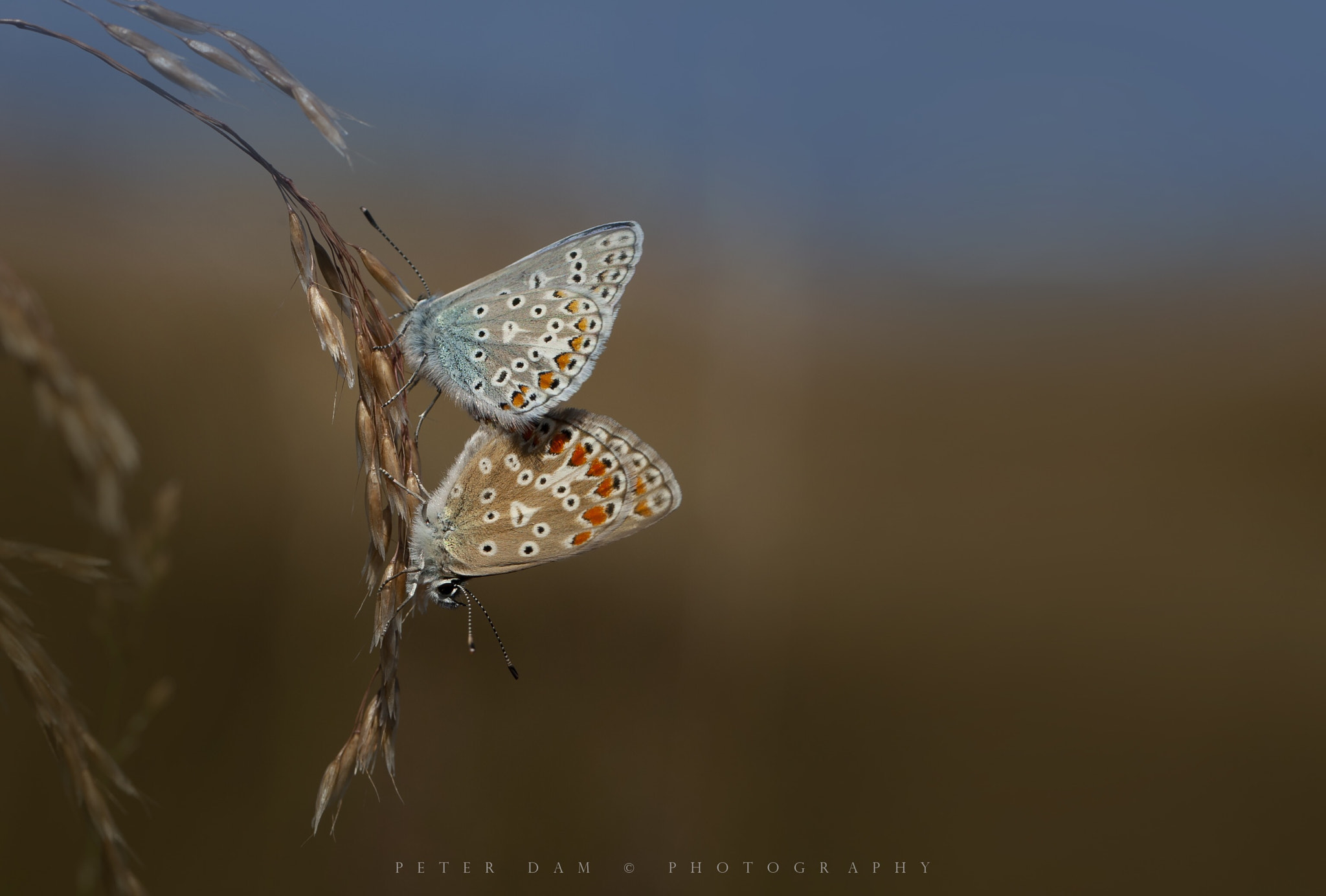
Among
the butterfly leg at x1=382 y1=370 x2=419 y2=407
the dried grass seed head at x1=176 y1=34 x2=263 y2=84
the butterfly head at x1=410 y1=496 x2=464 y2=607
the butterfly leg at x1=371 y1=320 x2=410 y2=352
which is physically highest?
the dried grass seed head at x1=176 y1=34 x2=263 y2=84

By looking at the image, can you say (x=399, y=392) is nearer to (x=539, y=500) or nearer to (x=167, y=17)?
(x=539, y=500)

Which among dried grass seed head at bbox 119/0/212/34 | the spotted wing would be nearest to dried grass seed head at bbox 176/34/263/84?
dried grass seed head at bbox 119/0/212/34

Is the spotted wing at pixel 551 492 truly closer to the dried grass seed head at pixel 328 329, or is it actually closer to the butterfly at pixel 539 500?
the butterfly at pixel 539 500

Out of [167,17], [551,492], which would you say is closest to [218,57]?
[167,17]

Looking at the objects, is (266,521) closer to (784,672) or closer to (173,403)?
(173,403)

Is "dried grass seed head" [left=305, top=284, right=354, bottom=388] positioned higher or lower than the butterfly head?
higher

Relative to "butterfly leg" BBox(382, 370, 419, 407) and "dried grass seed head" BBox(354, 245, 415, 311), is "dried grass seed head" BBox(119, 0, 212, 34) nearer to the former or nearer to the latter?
"dried grass seed head" BBox(354, 245, 415, 311)

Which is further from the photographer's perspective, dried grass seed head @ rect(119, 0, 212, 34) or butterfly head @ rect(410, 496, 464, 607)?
butterfly head @ rect(410, 496, 464, 607)
